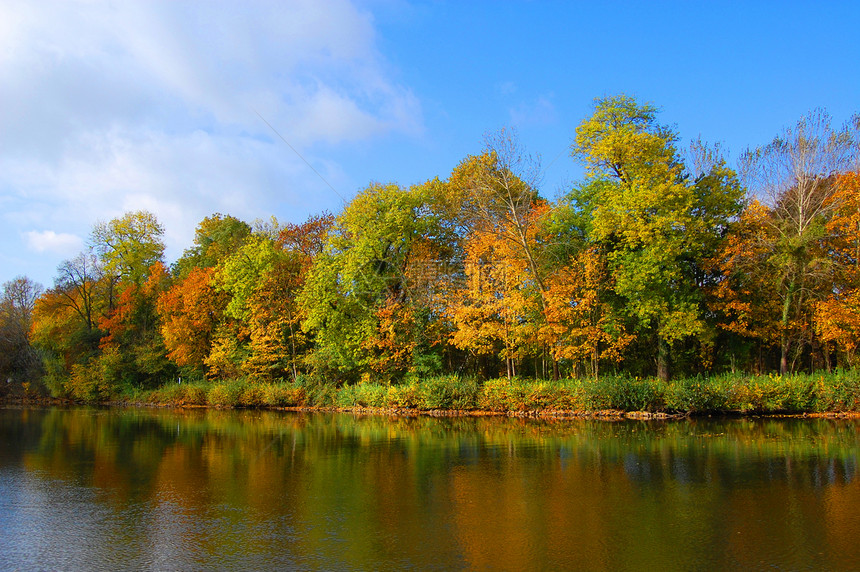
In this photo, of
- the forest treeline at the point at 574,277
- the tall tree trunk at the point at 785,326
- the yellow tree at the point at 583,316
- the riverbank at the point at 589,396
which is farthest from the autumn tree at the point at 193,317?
the tall tree trunk at the point at 785,326

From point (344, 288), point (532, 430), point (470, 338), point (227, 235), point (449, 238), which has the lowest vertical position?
point (532, 430)

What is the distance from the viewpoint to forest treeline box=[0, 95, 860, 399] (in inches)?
1184

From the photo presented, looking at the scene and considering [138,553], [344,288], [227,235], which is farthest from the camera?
[227,235]

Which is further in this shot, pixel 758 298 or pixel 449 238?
pixel 449 238

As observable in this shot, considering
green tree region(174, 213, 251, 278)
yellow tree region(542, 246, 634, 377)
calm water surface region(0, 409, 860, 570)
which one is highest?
green tree region(174, 213, 251, 278)

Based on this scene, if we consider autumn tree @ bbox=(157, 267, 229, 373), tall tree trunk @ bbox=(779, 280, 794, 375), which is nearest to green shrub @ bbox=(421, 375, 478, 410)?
tall tree trunk @ bbox=(779, 280, 794, 375)

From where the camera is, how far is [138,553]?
26.9ft

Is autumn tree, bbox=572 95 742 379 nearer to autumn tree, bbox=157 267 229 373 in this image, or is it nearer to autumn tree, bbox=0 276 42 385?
autumn tree, bbox=157 267 229 373

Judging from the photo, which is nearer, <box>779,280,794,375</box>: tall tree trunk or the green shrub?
<box>779,280,794,375</box>: tall tree trunk

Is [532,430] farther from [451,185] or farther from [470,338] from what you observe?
[451,185]

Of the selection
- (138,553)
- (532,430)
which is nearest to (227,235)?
(532,430)

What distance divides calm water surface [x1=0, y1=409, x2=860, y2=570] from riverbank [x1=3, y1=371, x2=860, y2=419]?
5855 mm

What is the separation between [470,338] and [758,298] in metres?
15.4

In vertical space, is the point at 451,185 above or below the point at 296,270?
above
